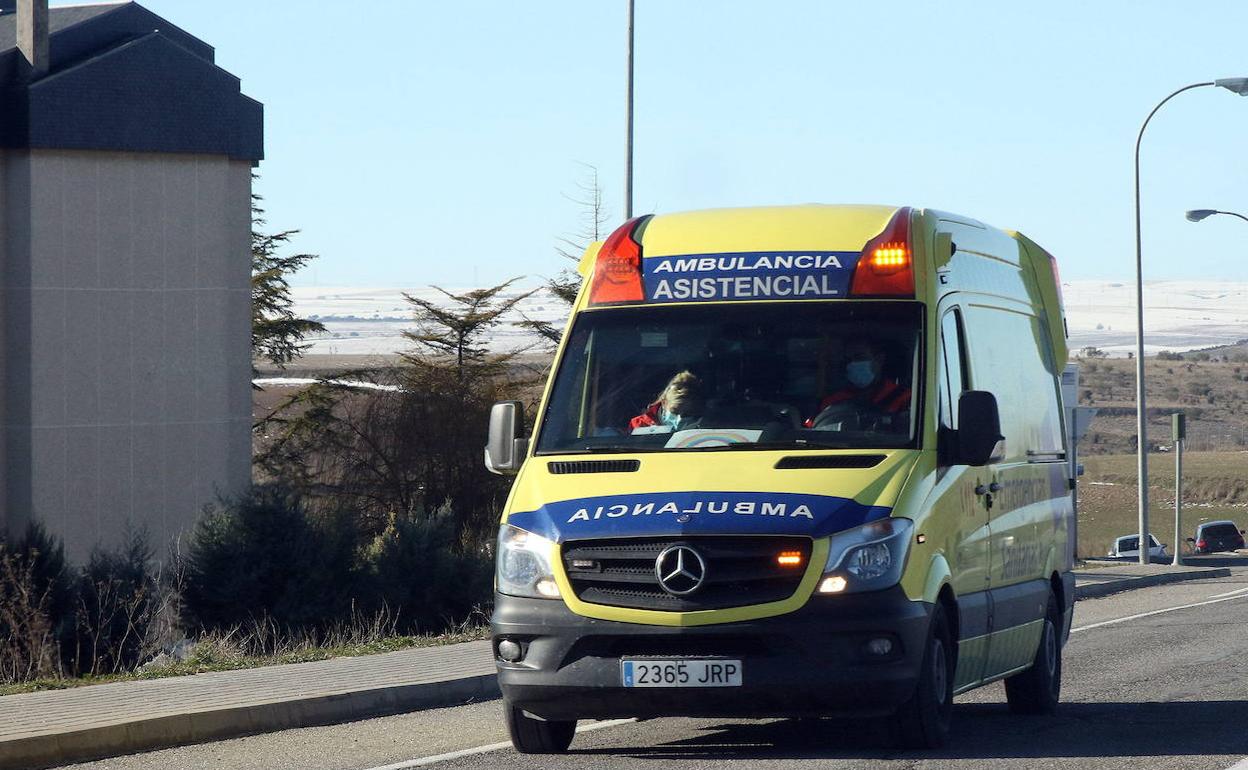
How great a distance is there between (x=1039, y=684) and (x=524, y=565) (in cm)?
406

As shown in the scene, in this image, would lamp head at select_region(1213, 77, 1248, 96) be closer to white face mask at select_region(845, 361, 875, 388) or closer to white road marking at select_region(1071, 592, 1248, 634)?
white road marking at select_region(1071, 592, 1248, 634)

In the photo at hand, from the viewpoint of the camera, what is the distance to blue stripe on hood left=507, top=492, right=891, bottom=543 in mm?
8383

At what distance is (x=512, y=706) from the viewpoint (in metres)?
9.10

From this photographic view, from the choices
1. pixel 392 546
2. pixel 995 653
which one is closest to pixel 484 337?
pixel 392 546

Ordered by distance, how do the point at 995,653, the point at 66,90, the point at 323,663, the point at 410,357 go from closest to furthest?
the point at 995,653, the point at 323,663, the point at 66,90, the point at 410,357

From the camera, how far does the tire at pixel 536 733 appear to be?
9.25 m

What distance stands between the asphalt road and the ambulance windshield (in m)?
1.54

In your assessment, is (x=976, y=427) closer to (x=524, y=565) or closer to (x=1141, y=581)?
(x=524, y=565)

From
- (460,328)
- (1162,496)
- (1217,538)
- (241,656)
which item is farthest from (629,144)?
(1162,496)

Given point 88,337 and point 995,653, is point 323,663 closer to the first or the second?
point 995,653

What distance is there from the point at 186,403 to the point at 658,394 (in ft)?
94.6

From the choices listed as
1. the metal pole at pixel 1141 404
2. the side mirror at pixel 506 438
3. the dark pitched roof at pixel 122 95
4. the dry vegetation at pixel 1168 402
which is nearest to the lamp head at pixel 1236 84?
the metal pole at pixel 1141 404

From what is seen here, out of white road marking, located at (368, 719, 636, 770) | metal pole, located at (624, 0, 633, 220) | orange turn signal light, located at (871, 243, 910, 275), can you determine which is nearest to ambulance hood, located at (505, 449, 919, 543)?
orange turn signal light, located at (871, 243, 910, 275)

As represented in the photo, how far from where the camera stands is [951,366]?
9.71 meters
